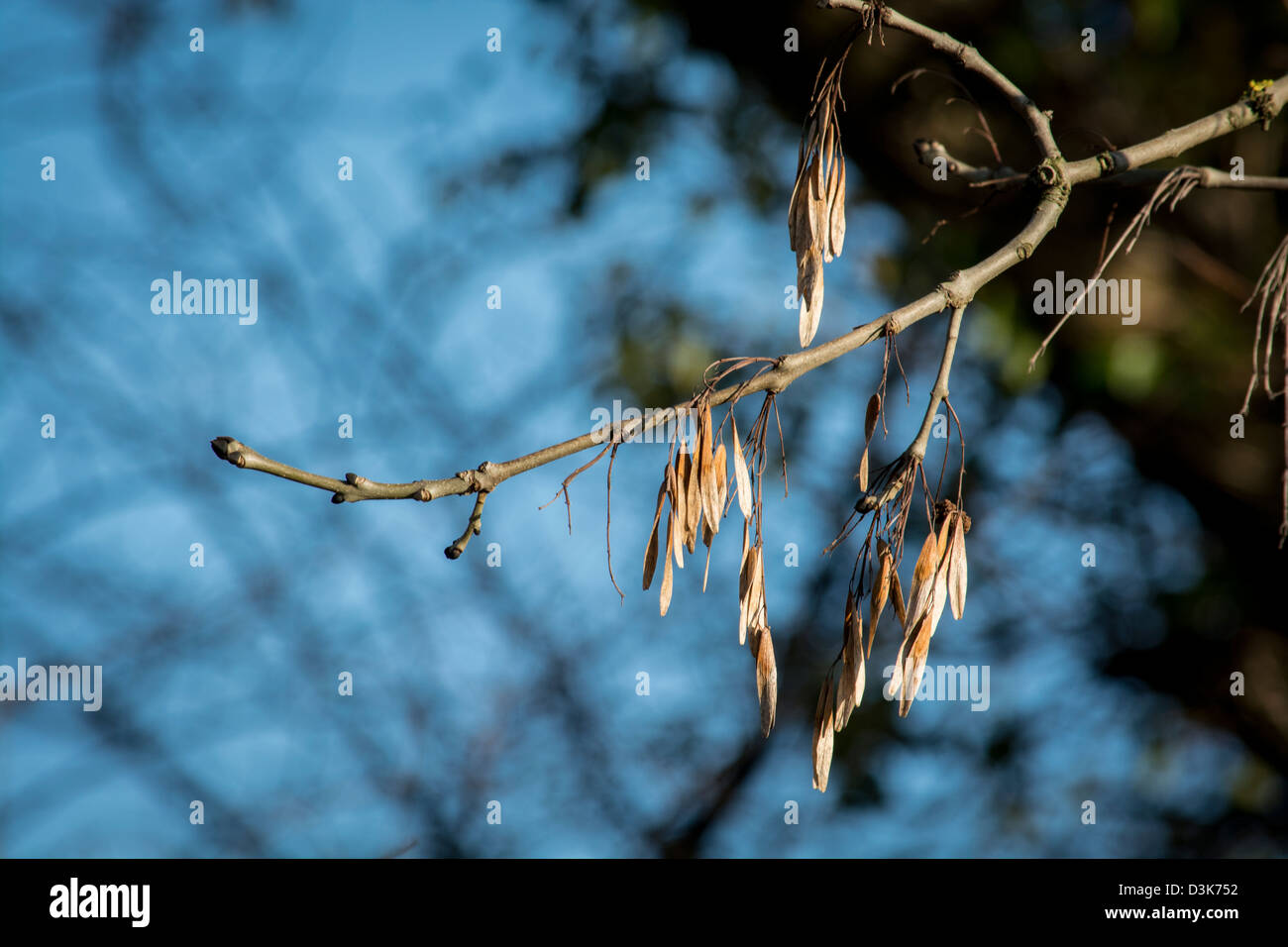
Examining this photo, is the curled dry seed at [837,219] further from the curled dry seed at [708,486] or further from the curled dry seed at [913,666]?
the curled dry seed at [913,666]

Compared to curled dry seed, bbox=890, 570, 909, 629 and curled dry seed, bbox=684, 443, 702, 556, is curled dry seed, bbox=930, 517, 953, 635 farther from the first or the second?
curled dry seed, bbox=684, 443, 702, 556

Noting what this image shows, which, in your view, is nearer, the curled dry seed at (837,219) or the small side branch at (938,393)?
the small side branch at (938,393)

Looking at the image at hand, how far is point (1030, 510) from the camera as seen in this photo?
2893 mm

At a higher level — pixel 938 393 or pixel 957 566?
pixel 938 393

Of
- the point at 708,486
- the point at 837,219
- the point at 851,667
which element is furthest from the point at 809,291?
the point at 851,667

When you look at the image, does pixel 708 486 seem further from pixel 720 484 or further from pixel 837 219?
pixel 837 219

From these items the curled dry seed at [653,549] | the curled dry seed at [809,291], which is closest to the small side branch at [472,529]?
the curled dry seed at [653,549]

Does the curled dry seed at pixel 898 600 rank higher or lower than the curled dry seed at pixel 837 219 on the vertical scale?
lower

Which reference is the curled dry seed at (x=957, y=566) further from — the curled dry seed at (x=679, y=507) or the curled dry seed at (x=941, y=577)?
the curled dry seed at (x=679, y=507)

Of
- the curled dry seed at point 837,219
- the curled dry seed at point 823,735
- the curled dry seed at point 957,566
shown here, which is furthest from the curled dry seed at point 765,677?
the curled dry seed at point 837,219

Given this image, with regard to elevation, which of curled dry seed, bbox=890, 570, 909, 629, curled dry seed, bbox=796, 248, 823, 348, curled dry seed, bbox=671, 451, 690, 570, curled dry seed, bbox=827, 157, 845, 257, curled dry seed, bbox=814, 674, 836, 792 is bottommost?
curled dry seed, bbox=814, 674, 836, 792

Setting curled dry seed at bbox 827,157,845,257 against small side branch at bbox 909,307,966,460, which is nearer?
small side branch at bbox 909,307,966,460

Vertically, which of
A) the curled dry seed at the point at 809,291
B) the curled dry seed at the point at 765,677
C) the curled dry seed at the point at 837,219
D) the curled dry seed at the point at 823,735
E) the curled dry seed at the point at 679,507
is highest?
the curled dry seed at the point at 837,219

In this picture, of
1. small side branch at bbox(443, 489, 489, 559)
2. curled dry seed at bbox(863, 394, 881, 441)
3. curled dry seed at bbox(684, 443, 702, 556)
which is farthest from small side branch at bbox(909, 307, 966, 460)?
small side branch at bbox(443, 489, 489, 559)
